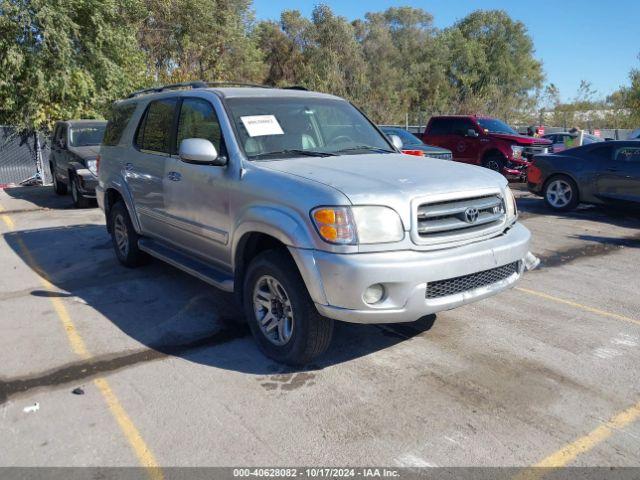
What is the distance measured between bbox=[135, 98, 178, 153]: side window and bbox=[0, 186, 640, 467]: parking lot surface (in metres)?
1.49

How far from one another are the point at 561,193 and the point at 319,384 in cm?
827

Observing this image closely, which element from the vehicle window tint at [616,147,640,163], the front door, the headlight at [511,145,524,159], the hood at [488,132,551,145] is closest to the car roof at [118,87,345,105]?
the front door

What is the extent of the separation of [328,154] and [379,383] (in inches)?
72.8

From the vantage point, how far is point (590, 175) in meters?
9.70

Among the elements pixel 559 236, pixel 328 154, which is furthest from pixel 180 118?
pixel 559 236

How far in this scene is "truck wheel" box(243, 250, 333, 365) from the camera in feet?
11.8

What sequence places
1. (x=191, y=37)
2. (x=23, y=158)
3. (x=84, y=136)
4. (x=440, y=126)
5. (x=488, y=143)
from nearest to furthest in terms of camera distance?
(x=84, y=136), (x=488, y=143), (x=440, y=126), (x=23, y=158), (x=191, y=37)

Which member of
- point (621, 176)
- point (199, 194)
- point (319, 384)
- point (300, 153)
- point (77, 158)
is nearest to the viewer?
point (319, 384)

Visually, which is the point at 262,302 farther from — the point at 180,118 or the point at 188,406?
the point at 180,118

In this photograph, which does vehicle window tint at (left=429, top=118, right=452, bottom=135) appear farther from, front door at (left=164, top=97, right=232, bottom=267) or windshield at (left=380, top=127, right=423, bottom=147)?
front door at (left=164, top=97, right=232, bottom=267)

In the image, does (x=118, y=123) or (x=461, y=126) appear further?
(x=461, y=126)

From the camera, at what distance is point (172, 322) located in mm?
4844

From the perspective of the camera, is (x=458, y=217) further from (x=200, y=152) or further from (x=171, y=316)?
(x=171, y=316)

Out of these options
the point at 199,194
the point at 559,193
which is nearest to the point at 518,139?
the point at 559,193
